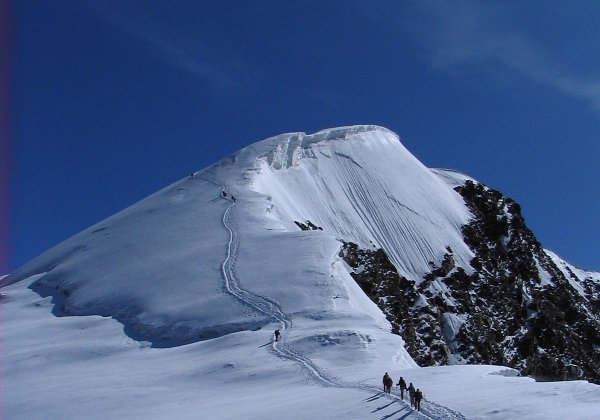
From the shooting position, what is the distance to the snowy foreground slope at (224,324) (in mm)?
21250

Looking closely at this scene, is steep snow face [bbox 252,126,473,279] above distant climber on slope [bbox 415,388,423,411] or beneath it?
above

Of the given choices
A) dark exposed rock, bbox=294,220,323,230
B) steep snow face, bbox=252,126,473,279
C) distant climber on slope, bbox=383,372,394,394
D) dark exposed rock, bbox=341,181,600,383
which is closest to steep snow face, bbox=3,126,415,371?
dark exposed rock, bbox=294,220,323,230

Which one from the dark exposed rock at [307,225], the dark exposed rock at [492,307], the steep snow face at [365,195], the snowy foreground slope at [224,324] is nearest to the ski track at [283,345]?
the snowy foreground slope at [224,324]

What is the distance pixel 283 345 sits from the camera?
94.5 feet

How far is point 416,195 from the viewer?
266 feet

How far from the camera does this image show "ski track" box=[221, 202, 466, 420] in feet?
59.5

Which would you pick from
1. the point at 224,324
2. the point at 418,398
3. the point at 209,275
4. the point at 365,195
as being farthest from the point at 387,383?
the point at 365,195

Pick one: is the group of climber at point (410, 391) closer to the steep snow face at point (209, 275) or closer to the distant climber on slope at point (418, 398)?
the distant climber on slope at point (418, 398)

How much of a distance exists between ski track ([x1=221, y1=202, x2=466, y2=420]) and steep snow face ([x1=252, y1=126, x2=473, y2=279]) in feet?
43.5

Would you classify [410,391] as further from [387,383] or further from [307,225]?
[307,225]

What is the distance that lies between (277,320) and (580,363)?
42498 millimetres

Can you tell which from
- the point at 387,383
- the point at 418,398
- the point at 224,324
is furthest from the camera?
the point at 224,324

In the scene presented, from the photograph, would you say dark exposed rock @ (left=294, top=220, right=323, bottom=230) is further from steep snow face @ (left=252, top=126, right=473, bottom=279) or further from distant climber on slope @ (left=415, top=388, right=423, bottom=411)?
distant climber on slope @ (left=415, top=388, right=423, bottom=411)

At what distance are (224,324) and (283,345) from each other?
16.8ft
